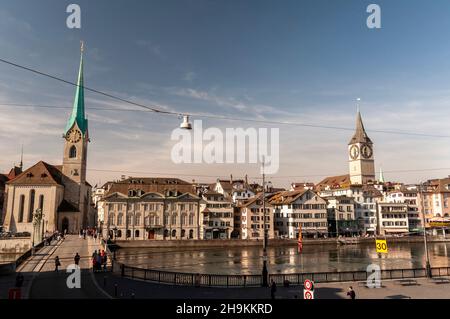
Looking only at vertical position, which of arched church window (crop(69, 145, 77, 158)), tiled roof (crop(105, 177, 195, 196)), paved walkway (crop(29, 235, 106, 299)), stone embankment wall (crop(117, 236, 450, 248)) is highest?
arched church window (crop(69, 145, 77, 158))

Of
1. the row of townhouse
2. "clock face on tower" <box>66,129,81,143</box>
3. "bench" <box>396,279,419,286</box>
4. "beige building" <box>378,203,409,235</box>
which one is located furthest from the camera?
"beige building" <box>378,203,409,235</box>

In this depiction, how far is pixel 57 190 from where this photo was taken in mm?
89312

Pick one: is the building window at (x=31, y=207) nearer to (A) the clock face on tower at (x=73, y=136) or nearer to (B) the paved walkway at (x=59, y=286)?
(A) the clock face on tower at (x=73, y=136)

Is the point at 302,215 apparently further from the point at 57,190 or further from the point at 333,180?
the point at 57,190

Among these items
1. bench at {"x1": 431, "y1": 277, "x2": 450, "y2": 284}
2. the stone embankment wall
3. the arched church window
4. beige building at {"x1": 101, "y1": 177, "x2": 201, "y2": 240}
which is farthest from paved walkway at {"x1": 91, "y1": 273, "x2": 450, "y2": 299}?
the arched church window

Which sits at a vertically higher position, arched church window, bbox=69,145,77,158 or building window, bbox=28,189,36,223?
arched church window, bbox=69,145,77,158

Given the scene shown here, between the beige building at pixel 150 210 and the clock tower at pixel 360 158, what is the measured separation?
10318cm

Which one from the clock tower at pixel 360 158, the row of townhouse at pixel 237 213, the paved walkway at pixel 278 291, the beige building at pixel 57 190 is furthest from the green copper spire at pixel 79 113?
the clock tower at pixel 360 158

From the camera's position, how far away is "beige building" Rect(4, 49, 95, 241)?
283 ft

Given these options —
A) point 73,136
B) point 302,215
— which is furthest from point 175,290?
point 73,136

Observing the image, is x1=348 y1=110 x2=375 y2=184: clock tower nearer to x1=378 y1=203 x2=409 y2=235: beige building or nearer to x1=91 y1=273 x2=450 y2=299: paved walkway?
x1=378 y1=203 x2=409 y2=235: beige building

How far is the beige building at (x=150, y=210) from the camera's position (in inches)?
3462
